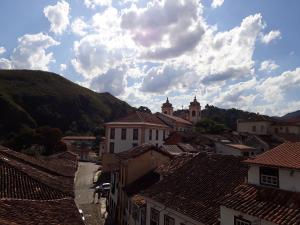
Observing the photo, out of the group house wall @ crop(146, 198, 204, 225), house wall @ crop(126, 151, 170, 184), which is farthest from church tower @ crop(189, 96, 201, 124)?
house wall @ crop(146, 198, 204, 225)

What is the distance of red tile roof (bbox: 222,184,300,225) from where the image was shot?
12953mm

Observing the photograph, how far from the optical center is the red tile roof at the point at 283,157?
14.7 meters

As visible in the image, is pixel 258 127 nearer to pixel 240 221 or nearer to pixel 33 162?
pixel 33 162

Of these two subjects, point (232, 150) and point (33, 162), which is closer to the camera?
point (33, 162)

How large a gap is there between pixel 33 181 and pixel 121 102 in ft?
548

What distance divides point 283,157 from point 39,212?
10.3 meters

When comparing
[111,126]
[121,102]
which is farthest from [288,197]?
[121,102]

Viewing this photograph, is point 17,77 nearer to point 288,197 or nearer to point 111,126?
point 111,126

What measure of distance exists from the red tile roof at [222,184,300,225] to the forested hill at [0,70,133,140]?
306ft

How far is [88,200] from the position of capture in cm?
4006

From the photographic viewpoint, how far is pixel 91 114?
14725 cm

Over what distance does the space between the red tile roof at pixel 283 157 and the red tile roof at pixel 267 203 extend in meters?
1.06

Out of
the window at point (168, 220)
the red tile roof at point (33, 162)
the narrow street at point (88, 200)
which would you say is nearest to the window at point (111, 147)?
the narrow street at point (88, 200)

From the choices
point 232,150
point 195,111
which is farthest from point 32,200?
point 195,111
